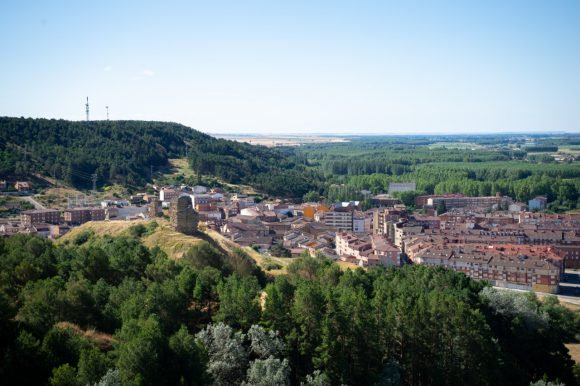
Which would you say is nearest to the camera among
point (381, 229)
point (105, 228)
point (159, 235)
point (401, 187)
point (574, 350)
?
point (574, 350)

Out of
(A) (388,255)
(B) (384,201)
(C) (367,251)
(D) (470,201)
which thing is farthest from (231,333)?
(D) (470,201)

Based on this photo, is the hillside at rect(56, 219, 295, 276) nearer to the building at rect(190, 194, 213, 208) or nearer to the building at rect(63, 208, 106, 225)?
the building at rect(63, 208, 106, 225)

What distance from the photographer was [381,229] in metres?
63.4

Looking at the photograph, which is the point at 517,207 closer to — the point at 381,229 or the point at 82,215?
the point at 381,229

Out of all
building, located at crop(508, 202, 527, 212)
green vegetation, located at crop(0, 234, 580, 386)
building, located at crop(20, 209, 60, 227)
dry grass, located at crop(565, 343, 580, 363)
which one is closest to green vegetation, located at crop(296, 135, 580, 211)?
building, located at crop(508, 202, 527, 212)

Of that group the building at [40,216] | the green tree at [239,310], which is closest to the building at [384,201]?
the building at [40,216]

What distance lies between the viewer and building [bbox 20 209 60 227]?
191 feet

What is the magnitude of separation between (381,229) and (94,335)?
47.0 m

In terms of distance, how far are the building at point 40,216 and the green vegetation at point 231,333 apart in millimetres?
32665

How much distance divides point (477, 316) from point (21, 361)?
15.9 meters

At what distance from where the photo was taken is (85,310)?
20125 millimetres

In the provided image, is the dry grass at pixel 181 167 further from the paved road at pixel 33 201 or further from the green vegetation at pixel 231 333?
the green vegetation at pixel 231 333

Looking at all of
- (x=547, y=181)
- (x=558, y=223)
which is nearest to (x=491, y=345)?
(x=558, y=223)

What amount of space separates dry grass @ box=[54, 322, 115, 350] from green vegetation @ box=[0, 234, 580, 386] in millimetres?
51
